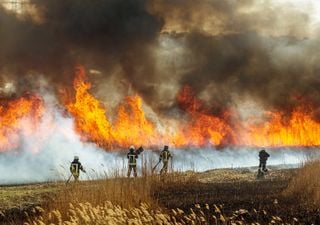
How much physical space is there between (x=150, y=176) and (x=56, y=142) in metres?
46.8

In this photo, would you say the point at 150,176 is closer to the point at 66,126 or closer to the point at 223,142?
the point at 66,126

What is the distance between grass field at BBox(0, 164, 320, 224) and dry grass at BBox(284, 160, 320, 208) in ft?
0.28

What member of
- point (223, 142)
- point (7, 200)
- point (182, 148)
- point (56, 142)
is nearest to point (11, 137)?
point (56, 142)

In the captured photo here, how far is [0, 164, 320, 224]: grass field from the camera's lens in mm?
12781

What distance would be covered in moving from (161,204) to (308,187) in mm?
5520

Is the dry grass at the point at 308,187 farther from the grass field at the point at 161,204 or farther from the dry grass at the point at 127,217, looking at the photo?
the dry grass at the point at 127,217

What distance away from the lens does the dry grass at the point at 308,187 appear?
17.5 m

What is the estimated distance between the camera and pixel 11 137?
64062mm

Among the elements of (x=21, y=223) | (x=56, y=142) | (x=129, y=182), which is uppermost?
(x=56, y=142)

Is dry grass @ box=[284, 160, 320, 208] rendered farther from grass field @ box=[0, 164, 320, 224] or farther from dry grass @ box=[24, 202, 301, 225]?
dry grass @ box=[24, 202, 301, 225]

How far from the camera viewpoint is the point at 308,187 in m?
19.0

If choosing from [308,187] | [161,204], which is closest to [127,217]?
[161,204]

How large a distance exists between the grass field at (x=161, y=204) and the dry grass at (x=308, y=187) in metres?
0.09

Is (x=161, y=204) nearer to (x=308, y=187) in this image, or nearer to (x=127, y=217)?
(x=127, y=217)
